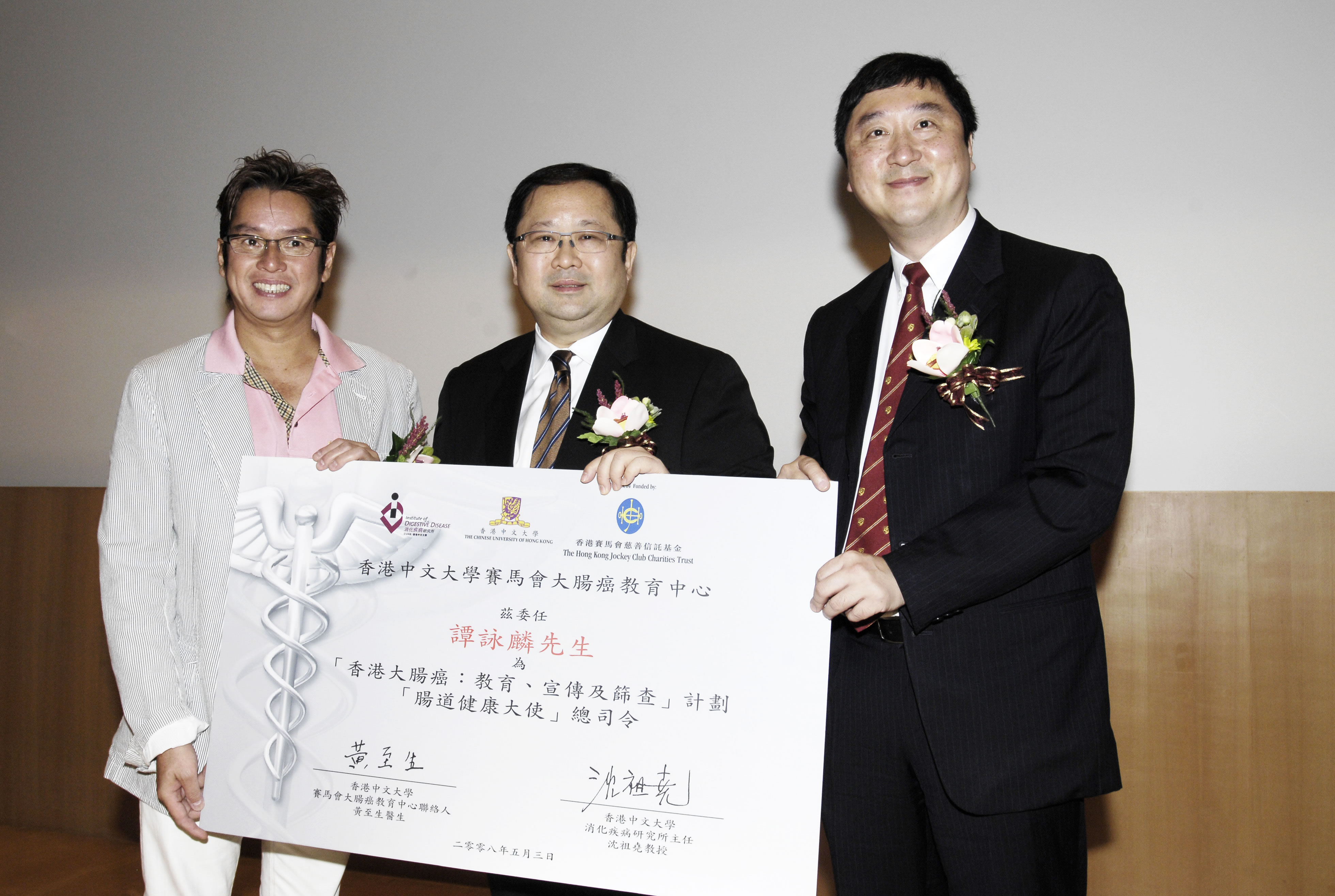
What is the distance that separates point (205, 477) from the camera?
193cm

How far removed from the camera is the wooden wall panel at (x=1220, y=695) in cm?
266

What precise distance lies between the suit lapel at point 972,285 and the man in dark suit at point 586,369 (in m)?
0.40

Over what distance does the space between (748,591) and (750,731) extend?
25 cm

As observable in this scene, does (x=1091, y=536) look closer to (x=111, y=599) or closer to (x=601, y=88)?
(x=111, y=599)

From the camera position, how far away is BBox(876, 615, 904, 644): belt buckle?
167 centimetres

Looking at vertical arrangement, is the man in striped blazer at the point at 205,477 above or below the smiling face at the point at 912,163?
below

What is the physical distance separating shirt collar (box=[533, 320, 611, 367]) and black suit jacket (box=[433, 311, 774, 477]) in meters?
0.02

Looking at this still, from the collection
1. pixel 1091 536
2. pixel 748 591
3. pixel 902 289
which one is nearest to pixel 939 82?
pixel 902 289

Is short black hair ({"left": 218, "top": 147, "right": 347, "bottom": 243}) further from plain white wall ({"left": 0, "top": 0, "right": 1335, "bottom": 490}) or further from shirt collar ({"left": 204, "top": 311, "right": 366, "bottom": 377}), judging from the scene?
plain white wall ({"left": 0, "top": 0, "right": 1335, "bottom": 490})

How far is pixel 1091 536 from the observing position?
1.57m

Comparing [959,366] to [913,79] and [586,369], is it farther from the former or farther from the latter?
[586,369]

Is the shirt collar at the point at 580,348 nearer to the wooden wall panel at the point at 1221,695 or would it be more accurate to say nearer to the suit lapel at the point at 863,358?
the suit lapel at the point at 863,358

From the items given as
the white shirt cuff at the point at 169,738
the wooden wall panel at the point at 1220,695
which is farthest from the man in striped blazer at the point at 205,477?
the wooden wall panel at the point at 1220,695

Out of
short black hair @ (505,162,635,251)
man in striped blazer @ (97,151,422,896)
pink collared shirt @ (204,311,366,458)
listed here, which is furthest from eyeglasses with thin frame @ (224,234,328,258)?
short black hair @ (505,162,635,251)
